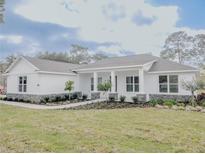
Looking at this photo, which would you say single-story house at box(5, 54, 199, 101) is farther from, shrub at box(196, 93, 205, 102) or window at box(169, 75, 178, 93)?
shrub at box(196, 93, 205, 102)

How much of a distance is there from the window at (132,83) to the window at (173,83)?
318cm

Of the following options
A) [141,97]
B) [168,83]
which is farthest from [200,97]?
[141,97]

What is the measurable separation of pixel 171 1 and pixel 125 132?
886 cm

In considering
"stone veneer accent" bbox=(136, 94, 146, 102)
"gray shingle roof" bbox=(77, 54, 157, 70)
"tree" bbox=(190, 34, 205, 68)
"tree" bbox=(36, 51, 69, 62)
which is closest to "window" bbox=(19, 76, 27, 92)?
"gray shingle roof" bbox=(77, 54, 157, 70)

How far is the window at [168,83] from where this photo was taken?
19583 mm

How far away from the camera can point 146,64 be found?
805 inches

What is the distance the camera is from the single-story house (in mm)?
19641

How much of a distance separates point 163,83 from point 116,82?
4.96 meters

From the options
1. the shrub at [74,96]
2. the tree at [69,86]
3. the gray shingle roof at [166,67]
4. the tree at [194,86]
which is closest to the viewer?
the tree at [194,86]

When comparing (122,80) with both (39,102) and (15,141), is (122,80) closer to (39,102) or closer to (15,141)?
(39,102)

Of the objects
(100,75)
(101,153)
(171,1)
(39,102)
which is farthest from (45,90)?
(101,153)

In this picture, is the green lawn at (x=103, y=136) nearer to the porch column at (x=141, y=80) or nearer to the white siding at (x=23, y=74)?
the porch column at (x=141, y=80)

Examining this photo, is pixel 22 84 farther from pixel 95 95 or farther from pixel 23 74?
pixel 95 95

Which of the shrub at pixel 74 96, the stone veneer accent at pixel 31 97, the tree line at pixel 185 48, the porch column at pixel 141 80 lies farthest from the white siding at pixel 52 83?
the tree line at pixel 185 48
